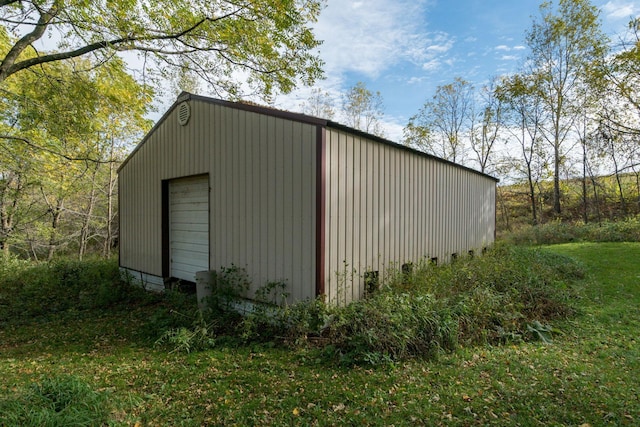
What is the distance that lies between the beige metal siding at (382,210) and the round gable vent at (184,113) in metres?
3.26

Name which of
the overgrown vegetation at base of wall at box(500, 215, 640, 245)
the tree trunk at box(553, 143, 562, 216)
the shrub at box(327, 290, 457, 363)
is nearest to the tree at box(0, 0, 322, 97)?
the shrub at box(327, 290, 457, 363)

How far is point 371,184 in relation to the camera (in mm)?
4875

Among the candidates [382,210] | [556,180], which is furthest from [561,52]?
[382,210]

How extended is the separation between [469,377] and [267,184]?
3.34 metres

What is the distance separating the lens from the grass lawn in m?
2.38

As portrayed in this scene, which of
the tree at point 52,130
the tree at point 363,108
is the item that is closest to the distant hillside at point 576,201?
the tree at point 363,108

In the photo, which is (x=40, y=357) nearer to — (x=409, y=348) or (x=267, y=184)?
(x=267, y=184)

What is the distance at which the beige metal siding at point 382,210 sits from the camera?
418 centimetres

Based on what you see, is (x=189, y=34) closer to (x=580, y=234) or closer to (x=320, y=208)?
(x=320, y=208)

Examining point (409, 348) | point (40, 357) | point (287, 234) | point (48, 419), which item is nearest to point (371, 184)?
point (287, 234)

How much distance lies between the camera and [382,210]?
16.8 feet

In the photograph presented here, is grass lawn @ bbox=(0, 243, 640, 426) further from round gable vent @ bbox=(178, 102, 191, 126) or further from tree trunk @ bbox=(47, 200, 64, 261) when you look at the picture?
tree trunk @ bbox=(47, 200, 64, 261)

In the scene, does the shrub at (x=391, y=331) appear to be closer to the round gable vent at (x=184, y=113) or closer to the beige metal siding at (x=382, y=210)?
the beige metal siding at (x=382, y=210)

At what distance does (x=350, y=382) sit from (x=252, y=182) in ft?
10.0
